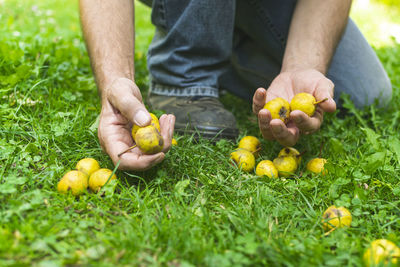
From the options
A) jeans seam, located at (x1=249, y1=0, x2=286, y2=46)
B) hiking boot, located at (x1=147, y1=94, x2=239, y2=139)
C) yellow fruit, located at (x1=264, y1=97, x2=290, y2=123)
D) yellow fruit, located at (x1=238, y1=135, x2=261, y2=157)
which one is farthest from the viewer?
jeans seam, located at (x1=249, y1=0, x2=286, y2=46)

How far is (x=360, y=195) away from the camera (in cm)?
199

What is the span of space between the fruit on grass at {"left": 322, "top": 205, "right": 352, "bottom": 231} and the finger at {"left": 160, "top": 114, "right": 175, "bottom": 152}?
0.93 metres

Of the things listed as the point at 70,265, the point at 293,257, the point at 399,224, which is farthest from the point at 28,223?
the point at 399,224

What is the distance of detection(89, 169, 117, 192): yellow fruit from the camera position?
195 centimetres

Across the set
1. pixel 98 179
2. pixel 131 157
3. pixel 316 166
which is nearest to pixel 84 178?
pixel 98 179

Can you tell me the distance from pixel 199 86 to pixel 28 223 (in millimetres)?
1930

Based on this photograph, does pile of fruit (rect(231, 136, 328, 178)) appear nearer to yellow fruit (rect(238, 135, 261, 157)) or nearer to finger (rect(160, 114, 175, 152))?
yellow fruit (rect(238, 135, 261, 157))

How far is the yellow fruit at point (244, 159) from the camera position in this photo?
2342 millimetres

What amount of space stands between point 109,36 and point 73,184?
3.79ft

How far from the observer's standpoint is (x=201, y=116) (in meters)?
2.81

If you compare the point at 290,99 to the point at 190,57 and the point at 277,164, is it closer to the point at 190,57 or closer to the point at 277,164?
the point at 277,164

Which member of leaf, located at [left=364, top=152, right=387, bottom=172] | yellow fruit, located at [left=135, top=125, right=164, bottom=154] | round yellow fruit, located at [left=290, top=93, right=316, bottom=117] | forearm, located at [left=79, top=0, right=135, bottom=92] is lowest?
leaf, located at [left=364, top=152, right=387, bottom=172]

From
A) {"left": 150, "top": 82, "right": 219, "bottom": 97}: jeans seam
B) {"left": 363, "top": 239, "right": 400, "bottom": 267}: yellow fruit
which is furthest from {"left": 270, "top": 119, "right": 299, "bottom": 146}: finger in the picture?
{"left": 150, "top": 82, "right": 219, "bottom": 97}: jeans seam

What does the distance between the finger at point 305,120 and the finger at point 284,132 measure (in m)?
0.06
